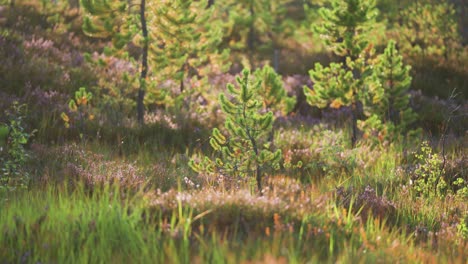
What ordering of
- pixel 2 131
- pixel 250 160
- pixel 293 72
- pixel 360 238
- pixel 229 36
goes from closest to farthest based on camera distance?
pixel 360 238 < pixel 2 131 < pixel 250 160 < pixel 293 72 < pixel 229 36

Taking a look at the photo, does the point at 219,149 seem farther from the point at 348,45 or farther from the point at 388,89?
the point at 388,89

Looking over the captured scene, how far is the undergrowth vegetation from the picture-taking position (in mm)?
3561

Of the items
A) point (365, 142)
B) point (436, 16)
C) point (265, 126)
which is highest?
point (436, 16)

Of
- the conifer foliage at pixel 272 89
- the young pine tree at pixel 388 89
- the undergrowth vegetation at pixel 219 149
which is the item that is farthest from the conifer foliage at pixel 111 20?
the young pine tree at pixel 388 89

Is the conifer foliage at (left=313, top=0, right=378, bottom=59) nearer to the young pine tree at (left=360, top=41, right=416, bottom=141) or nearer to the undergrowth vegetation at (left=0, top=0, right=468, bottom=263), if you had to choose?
the undergrowth vegetation at (left=0, top=0, right=468, bottom=263)

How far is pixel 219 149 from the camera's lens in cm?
535

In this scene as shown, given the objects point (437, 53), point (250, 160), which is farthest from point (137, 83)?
point (437, 53)

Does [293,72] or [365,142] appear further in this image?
[293,72]

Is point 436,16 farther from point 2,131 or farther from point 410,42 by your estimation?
point 2,131

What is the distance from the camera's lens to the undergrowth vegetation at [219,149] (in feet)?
11.7

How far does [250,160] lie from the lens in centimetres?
523

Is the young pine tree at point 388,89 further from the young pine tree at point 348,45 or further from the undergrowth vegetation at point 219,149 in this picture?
the young pine tree at point 348,45

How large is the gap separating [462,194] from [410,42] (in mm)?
14150

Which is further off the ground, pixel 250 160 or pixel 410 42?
pixel 410 42
